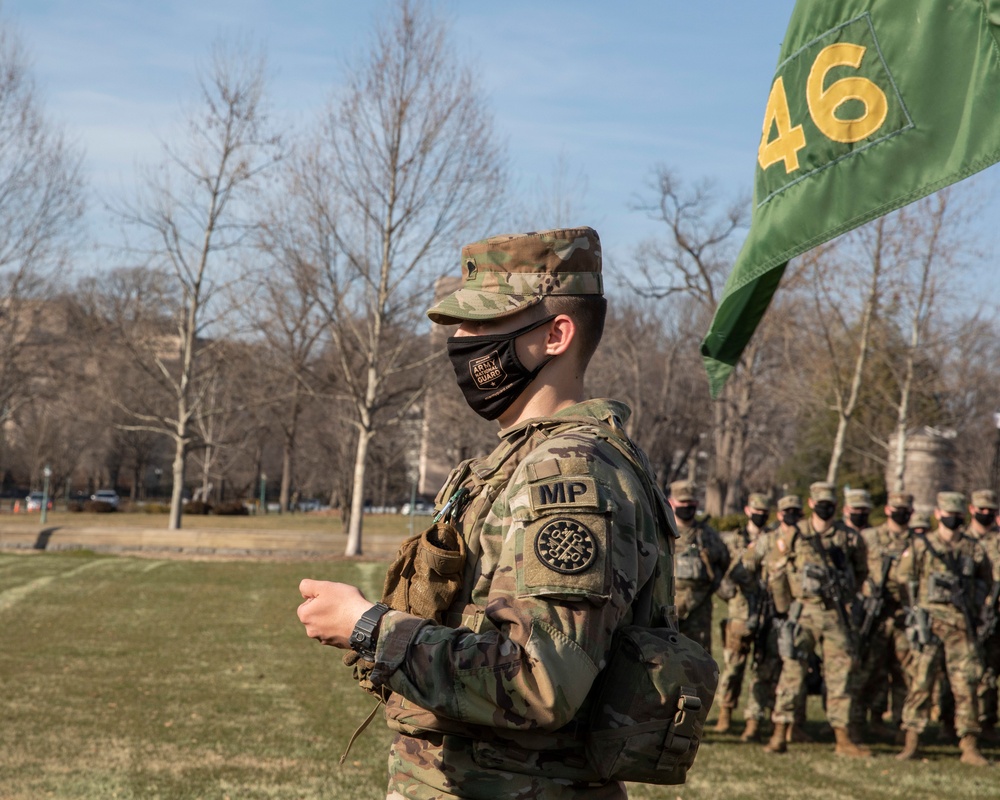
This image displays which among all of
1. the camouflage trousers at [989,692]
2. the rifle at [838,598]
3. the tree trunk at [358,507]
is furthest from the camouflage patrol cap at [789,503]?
the tree trunk at [358,507]

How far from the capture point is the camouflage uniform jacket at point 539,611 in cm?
225

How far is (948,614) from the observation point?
10.1 meters

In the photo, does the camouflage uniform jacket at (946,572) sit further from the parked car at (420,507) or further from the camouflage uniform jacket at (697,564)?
the parked car at (420,507)

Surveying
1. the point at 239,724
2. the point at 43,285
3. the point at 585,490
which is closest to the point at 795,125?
the point at 585,490

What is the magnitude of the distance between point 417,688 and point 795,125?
258 cm

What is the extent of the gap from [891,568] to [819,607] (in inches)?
56.6

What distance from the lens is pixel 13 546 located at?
26641 mm

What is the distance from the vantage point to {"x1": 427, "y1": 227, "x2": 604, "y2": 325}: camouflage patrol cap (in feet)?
9.05

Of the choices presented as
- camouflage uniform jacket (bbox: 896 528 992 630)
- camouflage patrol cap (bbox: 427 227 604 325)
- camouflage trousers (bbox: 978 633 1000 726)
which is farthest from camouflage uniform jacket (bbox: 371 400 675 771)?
camouflage trousers (bbox: 978 633 1000 726)

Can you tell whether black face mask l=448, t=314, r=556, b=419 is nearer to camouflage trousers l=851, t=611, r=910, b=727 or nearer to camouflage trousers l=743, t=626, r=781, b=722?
camouflage trousers l=743, t=626, r=781, b=722

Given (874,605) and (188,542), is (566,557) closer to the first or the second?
(874,605)

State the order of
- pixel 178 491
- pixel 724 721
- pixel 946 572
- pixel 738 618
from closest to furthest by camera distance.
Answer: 1. pixel 946 572
2. pixel 724 721
3. pixel 738 618
4. pixel 178 491

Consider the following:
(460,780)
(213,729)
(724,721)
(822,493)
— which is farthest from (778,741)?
(460,780)

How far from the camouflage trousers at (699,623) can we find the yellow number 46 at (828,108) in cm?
672
